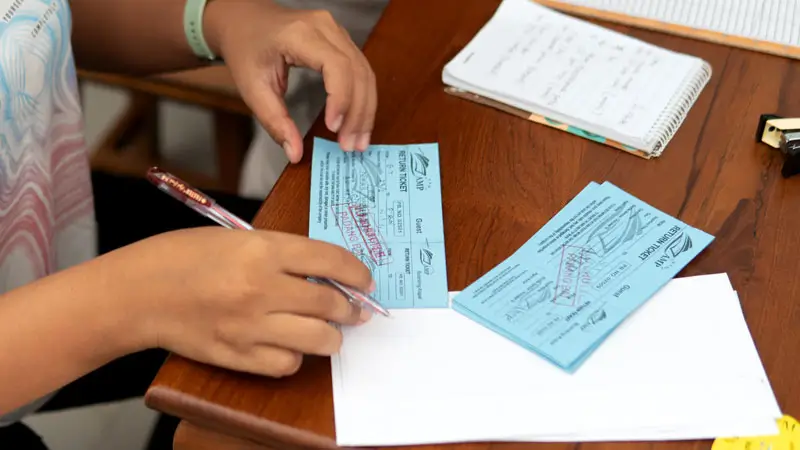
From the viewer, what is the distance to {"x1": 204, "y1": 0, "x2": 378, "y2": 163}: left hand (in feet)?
2.49

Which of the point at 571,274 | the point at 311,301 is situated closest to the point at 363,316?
the point at 311,301

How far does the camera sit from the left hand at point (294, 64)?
76 centimetres

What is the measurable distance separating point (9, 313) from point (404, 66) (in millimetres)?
457

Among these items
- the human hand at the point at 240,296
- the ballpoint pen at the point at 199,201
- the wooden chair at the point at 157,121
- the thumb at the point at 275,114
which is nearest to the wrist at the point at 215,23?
the thumb at the point at 275,114

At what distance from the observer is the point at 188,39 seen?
3.01 feet

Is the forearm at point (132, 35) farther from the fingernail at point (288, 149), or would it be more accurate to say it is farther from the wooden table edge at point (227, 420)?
the wooden table edge at point (227, 420)

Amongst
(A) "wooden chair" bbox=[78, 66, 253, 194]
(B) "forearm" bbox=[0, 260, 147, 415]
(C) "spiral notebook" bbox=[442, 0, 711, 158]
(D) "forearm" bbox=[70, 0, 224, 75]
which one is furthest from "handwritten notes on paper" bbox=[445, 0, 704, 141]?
(A) "wooden chair" bbox=[78, 66, 253, 194]

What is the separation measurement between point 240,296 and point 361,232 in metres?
0.16

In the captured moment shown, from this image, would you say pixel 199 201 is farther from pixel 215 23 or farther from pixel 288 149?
pixel 215 23

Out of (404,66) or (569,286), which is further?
(404,66)

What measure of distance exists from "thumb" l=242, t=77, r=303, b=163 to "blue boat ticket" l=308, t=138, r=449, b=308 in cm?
3

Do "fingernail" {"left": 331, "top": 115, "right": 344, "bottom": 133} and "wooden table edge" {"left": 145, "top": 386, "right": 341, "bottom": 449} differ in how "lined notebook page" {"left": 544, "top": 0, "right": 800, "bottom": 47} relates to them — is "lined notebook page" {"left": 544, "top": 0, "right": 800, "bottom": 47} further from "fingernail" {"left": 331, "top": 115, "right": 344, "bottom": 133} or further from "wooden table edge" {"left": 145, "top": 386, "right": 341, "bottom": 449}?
"wooden table edge" {"left": 145, "top": 386, "right": 341, "bottom": 449}

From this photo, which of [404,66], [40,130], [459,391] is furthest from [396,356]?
[40,130]

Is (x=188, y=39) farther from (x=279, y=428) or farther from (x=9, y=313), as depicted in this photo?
(x=279, y=428)
